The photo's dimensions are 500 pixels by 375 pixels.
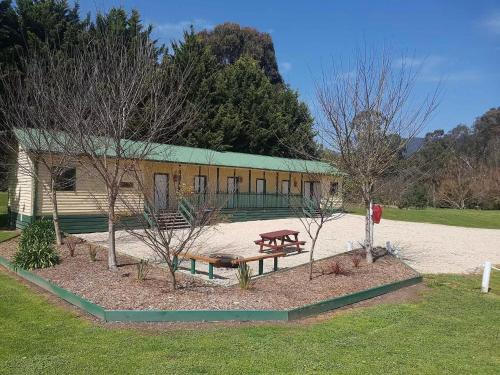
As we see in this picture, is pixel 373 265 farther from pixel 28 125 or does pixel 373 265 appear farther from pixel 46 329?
pixel 28 125

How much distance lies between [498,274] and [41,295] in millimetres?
12129

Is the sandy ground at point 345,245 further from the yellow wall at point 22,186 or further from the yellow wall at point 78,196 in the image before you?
the yellow wall at point 22,186

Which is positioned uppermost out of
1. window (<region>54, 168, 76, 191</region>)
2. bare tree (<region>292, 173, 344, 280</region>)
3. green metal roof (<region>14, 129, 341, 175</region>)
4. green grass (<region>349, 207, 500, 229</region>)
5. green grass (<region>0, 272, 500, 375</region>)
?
green metal roof (<region>14, 129, 341, 175</region>)

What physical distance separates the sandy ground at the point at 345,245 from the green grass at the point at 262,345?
3.67 m

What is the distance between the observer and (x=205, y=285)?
9383 mm

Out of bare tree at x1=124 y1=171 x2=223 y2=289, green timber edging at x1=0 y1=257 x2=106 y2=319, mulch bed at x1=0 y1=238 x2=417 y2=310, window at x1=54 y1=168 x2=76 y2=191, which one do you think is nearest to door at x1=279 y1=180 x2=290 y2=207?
bare tree at x1=124 y1=171 x2=223 y2=289

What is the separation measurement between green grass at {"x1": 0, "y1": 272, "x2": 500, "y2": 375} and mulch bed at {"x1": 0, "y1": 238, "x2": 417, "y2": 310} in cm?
81

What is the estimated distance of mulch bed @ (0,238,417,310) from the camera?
8.08 meters

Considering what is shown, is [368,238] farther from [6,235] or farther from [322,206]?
[6,235]

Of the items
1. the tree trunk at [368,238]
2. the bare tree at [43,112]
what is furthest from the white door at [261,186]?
the tree trunk at [368,238]

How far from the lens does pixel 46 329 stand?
6941 mm

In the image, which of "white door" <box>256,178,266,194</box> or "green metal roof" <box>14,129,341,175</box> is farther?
"white door" <box>256,178,266,194</box>

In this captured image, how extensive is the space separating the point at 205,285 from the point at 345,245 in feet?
31.0

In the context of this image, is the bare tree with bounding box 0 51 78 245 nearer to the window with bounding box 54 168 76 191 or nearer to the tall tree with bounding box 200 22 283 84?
the window with bounding box 54 168 76 191
